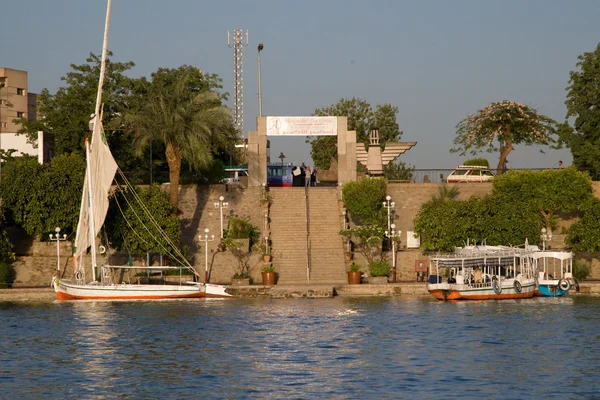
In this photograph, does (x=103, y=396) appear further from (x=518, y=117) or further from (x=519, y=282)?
(x=518, y=117)

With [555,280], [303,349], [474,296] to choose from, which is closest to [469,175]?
[555,280]

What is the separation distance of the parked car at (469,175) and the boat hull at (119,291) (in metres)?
21.9

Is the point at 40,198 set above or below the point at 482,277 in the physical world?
above

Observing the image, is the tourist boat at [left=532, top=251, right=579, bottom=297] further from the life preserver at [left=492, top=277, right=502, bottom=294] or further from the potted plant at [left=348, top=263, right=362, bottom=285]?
the potted plant at [left=348, top=263, right=362, bottom=285]

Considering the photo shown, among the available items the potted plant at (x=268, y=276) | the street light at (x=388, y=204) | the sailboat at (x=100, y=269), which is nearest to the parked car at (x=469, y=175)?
the street light at (x=388, y=204)

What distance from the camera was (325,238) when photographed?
60750 millimetres

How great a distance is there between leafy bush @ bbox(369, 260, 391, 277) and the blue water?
408cm

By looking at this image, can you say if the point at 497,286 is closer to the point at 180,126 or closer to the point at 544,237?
the point at 544,237

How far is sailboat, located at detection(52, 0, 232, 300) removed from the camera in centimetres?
5338

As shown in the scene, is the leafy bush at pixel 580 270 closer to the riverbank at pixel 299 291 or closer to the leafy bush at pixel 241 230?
the riverbank at pixel 299 291

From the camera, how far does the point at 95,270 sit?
180 ft

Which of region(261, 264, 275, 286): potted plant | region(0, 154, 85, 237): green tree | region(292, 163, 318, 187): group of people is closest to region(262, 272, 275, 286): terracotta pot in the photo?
region(261, 264, 275, 286): potted plant

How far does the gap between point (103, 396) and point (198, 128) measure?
3175 cm

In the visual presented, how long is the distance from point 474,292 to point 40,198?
23.2 meters
